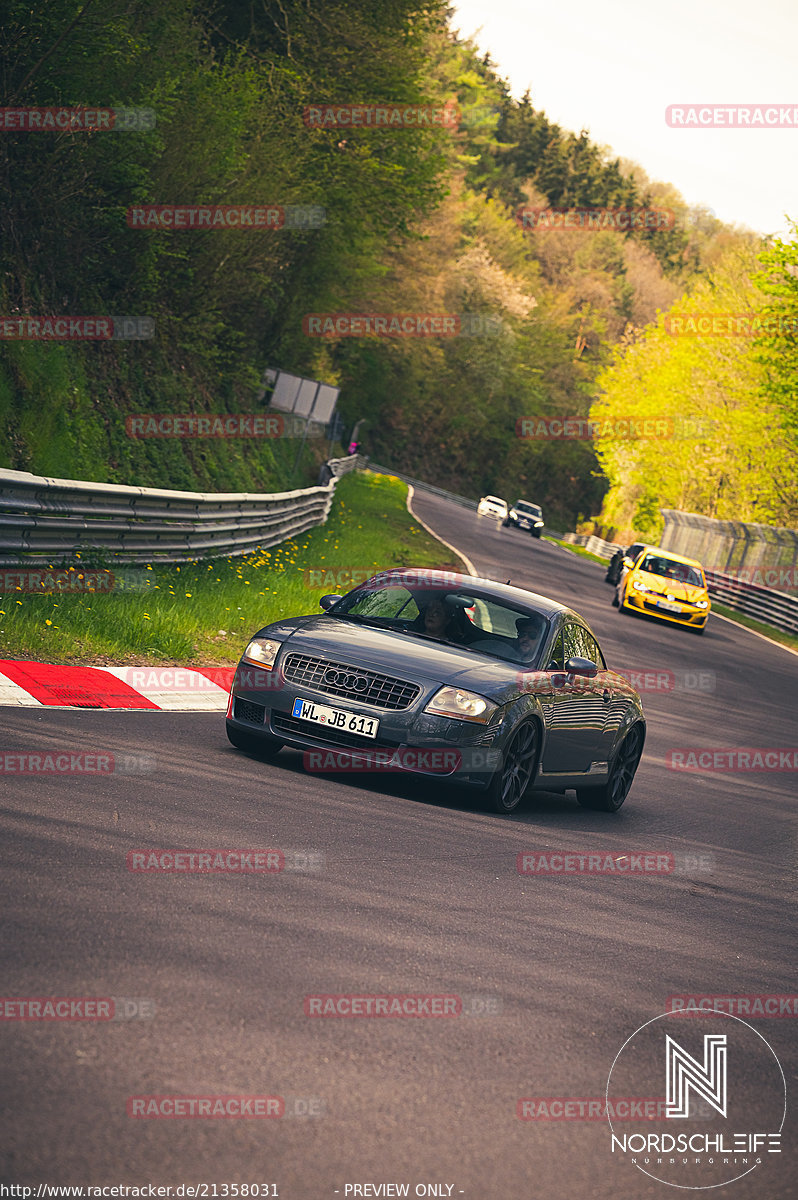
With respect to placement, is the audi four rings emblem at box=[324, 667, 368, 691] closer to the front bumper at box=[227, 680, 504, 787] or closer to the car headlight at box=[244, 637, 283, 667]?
the front bumper at box=[227, 680, 504, 787]

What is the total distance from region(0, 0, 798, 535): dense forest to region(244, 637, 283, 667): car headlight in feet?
23.7

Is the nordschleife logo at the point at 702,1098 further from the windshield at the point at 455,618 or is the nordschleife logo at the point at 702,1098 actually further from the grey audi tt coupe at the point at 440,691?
the windshield at the point at 455,618

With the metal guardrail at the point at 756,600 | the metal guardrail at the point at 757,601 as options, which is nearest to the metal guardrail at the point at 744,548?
the metal guardrail at the point at 756,600

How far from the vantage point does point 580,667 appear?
418 inches

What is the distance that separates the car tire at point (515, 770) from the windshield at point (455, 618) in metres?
0.58

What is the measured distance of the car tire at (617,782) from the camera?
11.5m

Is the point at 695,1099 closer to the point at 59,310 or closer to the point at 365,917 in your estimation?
the point at 365,917

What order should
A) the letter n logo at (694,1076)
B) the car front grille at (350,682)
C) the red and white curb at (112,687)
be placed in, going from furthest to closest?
the red and white curb at (112,687)
the car front grille at (350,682)
the letter n logo at (694,1076)

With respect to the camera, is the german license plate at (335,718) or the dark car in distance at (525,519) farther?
the dark car in distance at (525,519)

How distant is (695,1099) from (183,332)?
25674mm

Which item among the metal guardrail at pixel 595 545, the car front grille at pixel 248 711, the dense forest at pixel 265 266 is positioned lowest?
the metal guardrail at pixel 595 545

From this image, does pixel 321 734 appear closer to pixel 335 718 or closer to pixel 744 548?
pixel 335 718

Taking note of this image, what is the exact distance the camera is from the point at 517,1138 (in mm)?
4094

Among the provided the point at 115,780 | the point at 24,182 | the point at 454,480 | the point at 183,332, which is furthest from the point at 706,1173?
the point at 454,480
